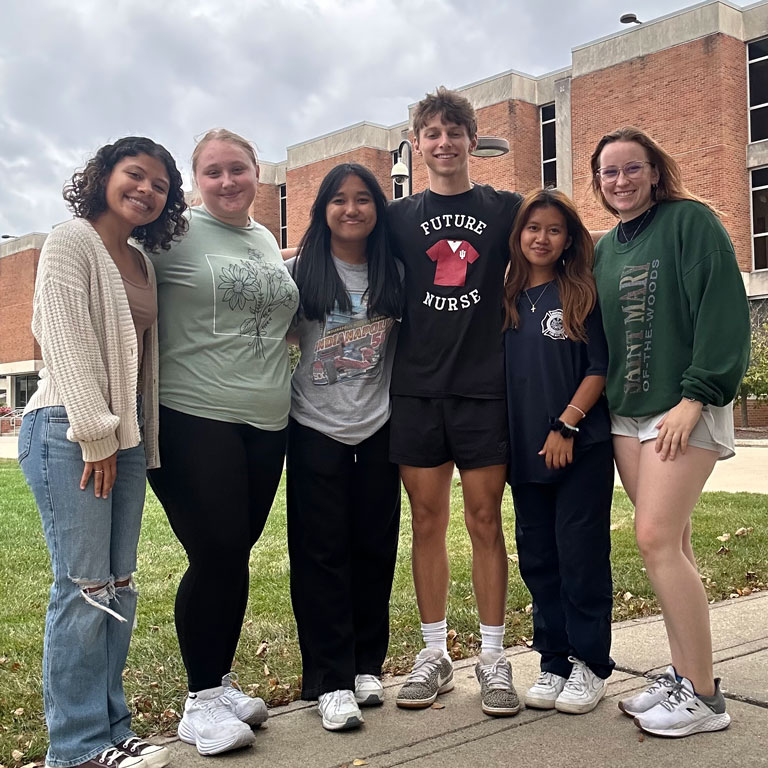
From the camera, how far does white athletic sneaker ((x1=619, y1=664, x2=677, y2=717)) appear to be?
3.39m

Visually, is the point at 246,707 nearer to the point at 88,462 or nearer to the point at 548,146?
the point at 88,462

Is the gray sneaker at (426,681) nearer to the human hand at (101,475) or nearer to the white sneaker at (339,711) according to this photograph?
the white sneaker at (339,711)

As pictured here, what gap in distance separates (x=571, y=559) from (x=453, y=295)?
121cm

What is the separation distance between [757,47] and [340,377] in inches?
1141

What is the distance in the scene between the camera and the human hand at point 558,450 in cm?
354

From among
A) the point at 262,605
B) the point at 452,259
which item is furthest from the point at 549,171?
the point at 452,259

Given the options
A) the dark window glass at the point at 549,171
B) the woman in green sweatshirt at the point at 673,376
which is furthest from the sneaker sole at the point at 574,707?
the dark window glass at the point at 549,171

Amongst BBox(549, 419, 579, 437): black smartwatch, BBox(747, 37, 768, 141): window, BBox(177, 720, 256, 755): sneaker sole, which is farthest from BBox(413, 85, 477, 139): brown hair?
BBox(747, 37, 768, 141): window

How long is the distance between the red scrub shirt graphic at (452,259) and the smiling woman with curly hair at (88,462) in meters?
1.30

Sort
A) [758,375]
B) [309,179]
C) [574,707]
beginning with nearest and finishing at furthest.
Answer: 1. [574,707]
2. [758,375]
3. [309,179]

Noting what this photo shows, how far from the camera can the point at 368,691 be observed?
12.1 ft

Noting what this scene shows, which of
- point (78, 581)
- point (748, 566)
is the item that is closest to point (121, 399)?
point (78, 581)

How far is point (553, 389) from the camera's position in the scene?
11.9 feet

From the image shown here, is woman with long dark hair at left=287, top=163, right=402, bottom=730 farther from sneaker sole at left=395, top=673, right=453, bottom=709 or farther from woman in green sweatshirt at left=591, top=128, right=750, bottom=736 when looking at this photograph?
woman in green sweatshirt at left=591, top=128, right=750, bottom=736
